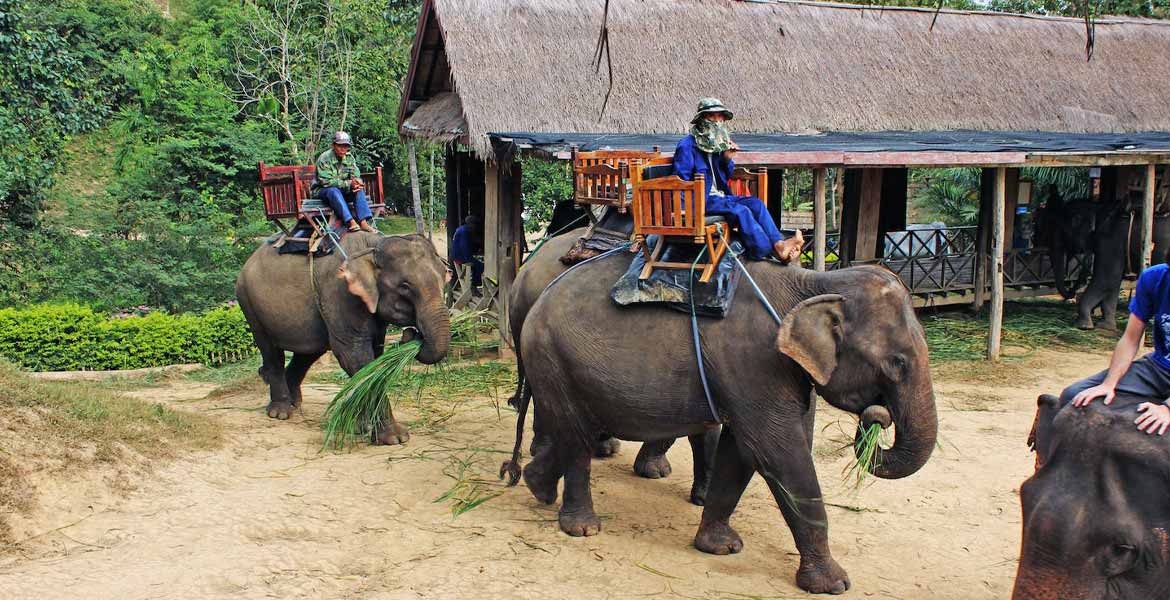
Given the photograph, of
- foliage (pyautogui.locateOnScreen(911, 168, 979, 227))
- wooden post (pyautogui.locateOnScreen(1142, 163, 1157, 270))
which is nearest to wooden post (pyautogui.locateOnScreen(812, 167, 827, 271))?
wooden post (pyautogui.locateOnScreen(1142, 163, 1157, 270))

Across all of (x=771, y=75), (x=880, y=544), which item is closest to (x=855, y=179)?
(x=771, y=75)

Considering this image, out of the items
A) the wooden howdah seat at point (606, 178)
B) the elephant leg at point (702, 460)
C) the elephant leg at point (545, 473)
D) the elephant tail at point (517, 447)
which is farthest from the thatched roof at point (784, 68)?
the elephant leg at point (545, 473)

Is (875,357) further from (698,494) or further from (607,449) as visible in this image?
(607,449)

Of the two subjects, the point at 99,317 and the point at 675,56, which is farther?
the point at 675,56

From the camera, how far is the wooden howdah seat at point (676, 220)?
218 inches

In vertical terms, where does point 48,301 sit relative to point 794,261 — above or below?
below

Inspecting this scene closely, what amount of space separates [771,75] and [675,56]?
1.56m

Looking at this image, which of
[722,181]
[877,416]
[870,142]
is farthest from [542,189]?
[877,416]

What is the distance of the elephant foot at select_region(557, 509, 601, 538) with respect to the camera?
6301 mm

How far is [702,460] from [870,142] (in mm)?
7333

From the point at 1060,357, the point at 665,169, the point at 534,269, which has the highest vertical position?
the point at 665,169

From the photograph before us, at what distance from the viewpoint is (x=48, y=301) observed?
13.4 metres

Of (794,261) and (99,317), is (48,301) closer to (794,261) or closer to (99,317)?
(99,317)

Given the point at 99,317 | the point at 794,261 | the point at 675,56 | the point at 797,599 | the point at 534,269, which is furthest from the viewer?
the point at 675,56
